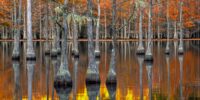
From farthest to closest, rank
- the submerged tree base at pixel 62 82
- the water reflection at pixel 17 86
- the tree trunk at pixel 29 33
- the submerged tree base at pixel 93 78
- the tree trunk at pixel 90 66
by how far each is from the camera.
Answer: the tree trunk at pixel 29 33, the submerged tree base at pixel 93 78, the tree trunk at pixel 90 66, the submerged tree base at pixel 62 82, the water reflection at pixel 17 86

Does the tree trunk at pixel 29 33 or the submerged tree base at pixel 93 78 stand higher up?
the tree trunk at pixel 29 33

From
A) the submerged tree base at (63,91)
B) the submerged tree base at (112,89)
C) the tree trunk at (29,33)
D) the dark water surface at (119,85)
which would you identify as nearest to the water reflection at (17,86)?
the dark water surface at (119,85)

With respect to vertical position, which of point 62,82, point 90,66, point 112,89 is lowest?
point 112,89

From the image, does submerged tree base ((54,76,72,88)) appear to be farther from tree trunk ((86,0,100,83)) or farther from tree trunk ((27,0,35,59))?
tree trunk ((27,0,35,59))

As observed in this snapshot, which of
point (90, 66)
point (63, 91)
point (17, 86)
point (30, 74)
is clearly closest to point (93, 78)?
point (90, 66)

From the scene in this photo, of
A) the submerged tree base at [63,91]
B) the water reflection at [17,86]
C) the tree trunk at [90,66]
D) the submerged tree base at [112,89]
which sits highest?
the tree trunk at [90,66]

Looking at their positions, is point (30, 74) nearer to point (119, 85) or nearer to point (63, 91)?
point (119, 85)

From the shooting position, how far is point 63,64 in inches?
861

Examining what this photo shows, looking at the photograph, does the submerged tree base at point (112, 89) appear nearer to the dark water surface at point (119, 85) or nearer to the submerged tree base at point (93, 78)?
the dark water surface at point (119, 85)

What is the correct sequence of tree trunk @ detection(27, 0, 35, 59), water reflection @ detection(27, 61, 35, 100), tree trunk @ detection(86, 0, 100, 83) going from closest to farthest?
water reflection @ detection(27, 61, 35, 100) → tree trunk @ detection(86, 0, 100, 83) → tree trunk @ detection(27, 0, 35, 59)

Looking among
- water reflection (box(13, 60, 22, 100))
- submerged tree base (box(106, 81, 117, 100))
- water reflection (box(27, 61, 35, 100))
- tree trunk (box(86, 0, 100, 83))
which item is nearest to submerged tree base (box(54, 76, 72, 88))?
water reflection (box(27, 61, 35, 100))

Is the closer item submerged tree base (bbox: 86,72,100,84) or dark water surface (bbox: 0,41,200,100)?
dark water surface (bbox: 0,41,200,100)

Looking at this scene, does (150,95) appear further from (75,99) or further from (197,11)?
(197,11)

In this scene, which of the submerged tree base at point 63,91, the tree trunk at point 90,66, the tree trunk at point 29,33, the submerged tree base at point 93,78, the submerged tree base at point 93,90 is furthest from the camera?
the tree trunk at point 29,33
